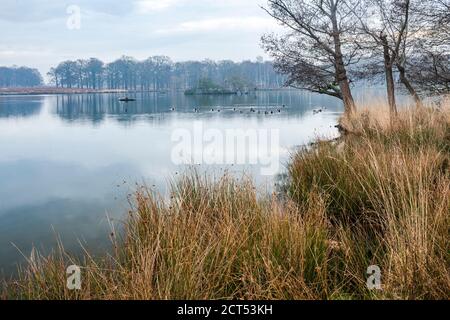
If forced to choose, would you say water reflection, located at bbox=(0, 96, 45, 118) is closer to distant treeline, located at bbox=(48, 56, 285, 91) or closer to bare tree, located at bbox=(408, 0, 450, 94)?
bare tree, located at bbox=(408, 0, 450, 94)

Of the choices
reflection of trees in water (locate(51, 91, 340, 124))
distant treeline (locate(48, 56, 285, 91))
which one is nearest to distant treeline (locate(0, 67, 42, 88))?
distant treeline (locate(48, 56, 285, 91))

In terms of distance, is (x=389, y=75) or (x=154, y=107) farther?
(x=154, y=107)

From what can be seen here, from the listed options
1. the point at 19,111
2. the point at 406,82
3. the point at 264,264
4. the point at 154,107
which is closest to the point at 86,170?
the point at 264,264

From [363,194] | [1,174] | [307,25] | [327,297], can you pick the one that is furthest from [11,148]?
[327,297]

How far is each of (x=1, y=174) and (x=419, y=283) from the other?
1056cm

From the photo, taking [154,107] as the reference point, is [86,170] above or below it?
below

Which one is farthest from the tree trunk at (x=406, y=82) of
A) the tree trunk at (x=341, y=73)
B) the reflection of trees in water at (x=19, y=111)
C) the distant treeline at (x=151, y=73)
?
the distant treeline at (x=151, y=73)

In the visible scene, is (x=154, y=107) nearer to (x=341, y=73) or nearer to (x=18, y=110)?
(x=18, y=110)

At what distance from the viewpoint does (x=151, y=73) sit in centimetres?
11950

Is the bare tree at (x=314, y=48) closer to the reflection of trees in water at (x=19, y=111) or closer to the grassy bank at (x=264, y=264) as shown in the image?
the grassy bank at (x=264, y=264)

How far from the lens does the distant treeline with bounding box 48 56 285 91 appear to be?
371 ft

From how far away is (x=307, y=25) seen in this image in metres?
15.5

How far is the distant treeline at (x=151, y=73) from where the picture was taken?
371 feet
